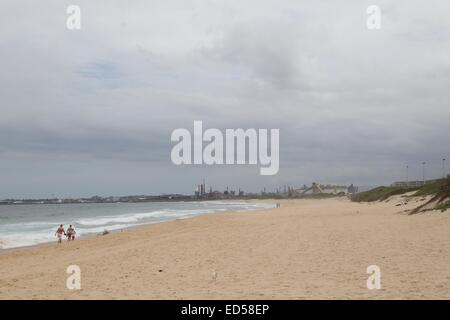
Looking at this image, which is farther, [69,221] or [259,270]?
[69,221]

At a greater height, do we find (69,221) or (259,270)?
(259,270)

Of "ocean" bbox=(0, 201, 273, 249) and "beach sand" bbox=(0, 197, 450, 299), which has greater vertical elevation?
"beach sand" bbox=(0, 197, 450, 299)

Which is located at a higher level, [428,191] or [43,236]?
[428,191]

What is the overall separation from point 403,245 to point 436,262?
3.66m

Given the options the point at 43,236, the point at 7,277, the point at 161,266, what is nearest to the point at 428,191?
the point at 43,236

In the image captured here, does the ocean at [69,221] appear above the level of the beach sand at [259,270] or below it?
below

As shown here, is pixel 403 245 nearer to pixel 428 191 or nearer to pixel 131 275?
pixel 131 275

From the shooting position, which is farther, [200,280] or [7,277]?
[7,277]

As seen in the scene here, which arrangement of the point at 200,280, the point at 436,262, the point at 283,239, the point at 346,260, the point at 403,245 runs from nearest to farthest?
the point at 200,280, the point at 436,262, the point at 346,260, the point at 403,245, the point at 283,239

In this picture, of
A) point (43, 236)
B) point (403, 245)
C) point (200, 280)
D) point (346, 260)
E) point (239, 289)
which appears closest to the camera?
point (239, 289)

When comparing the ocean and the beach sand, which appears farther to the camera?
the ocean

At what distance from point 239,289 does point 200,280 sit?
152 centimetres

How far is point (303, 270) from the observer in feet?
39.2

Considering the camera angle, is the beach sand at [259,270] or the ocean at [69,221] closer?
the beach sand at [259,270]
